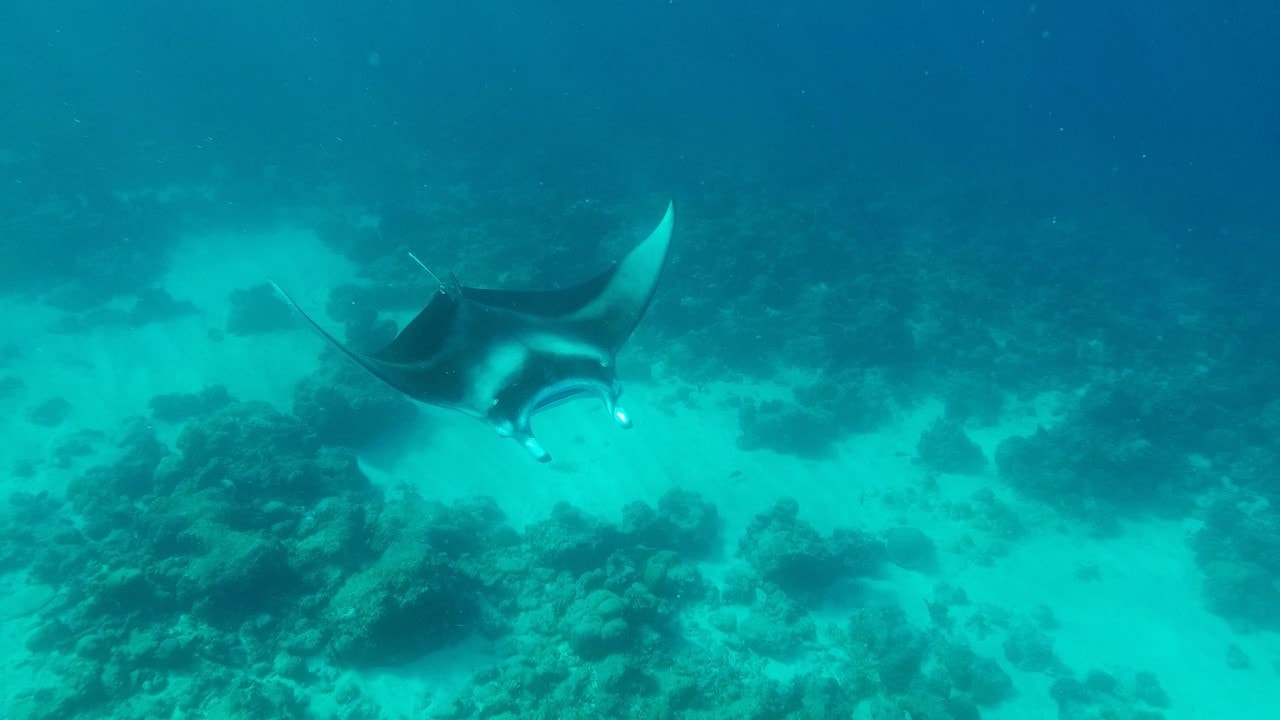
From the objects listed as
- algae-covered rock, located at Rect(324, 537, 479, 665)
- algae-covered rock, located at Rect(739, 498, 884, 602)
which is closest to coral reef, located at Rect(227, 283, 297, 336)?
algae-covered rock, located at Rect(324, 537, 479, 665)

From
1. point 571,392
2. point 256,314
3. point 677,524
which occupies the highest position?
point 256,314

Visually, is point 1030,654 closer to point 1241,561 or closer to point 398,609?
point 1241,561

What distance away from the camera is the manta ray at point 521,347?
480 centimetres

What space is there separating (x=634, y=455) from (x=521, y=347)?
25.0 ft

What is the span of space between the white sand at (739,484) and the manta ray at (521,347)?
16.9 ft

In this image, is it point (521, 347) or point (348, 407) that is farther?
point (348, 407)

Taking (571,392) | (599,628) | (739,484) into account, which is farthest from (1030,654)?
(571,392)

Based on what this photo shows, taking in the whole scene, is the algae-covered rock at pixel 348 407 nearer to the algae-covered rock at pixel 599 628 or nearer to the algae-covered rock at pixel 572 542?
the algae-covered rock at pixel 572 542

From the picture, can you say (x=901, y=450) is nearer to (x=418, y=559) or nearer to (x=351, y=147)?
(x=418, y=559)

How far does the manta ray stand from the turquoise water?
3.93 m

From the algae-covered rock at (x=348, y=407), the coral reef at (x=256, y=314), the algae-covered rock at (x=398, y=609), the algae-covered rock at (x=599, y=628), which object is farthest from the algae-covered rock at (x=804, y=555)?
the coral reef at (x=256, y=314)

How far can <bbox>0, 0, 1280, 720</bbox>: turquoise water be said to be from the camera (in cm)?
773

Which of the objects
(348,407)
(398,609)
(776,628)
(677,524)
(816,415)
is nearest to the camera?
(398,609)

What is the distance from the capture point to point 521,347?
5.24 m
